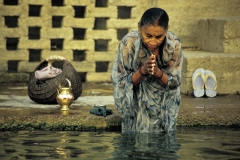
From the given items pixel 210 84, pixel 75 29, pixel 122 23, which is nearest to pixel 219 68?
pixel 210 84

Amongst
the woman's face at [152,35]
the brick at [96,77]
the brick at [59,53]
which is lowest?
the brick at [96,77]

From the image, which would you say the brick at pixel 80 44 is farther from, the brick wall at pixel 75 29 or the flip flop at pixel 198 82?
the flip flop at pixel 198 82

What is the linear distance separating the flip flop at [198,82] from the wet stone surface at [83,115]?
1.62ft

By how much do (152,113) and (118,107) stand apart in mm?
395

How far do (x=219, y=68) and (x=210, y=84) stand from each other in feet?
1.05

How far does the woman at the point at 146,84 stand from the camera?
8.52 m

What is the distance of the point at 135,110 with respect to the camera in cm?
877

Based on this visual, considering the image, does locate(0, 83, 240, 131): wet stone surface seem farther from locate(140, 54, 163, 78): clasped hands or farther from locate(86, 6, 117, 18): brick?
locate(86, 6, 117, 18): brick

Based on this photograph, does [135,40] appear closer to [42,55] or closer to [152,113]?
[152,113]

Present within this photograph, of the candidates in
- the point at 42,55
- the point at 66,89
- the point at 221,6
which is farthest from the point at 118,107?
the point at 221,6

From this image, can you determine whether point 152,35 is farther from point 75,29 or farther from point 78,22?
point 75,29

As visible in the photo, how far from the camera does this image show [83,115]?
938 centimetres

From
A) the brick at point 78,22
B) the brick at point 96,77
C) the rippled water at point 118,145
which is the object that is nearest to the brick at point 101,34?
the brick at point 78,22

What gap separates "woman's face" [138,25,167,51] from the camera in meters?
8.12
